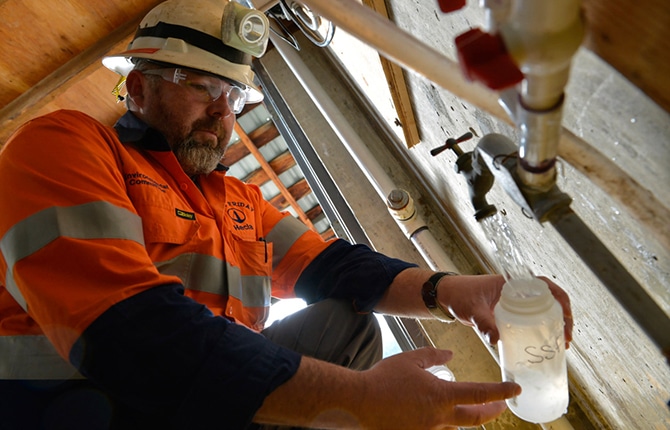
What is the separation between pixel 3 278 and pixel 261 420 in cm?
63

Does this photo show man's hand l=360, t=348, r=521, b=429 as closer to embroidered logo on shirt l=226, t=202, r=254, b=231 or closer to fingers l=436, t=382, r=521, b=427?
fingers l=436, t=382, r=521, b=427

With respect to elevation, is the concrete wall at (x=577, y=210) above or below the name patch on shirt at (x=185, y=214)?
below

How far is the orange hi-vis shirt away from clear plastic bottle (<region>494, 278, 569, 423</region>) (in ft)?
2.03

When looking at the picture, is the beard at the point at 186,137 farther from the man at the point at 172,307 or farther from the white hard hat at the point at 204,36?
the white hard hat at the point at 204,36

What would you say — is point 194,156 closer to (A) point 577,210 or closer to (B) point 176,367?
(B) point 176,367

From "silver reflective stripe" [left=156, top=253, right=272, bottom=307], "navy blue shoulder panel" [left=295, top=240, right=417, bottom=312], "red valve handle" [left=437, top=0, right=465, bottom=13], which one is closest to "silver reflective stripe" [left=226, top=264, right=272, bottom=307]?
"silver reflective stripe" [left=156, top=253, right=272, bottom=307]

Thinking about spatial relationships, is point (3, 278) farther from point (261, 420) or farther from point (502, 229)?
point (502, 229)

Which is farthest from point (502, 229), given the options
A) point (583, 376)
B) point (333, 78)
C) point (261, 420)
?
point (333, 78)

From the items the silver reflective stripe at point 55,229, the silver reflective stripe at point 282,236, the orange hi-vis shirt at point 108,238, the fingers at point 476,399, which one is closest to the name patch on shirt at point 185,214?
the orange hi-vis shirt at point 108,238

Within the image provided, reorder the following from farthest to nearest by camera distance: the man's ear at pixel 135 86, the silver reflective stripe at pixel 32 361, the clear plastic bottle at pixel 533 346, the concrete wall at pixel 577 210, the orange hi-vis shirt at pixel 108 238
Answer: the man's ear at pixel 135 86, the silver reflective stripe at pixel 32 361, the orange hi-vis shirt at pixel 108 238, the clear plastic bottle at pixel 533 346, the concrete wall at pixel 577 210

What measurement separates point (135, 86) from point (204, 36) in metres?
0.27

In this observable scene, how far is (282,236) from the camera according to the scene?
1801mm

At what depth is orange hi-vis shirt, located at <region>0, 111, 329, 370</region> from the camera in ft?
3.35

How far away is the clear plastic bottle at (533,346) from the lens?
906mm
